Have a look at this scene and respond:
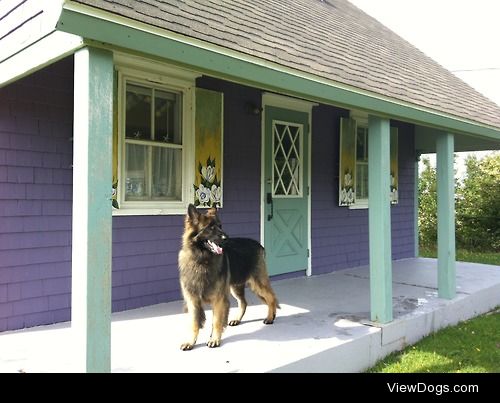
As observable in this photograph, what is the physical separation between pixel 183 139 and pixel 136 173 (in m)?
0.70

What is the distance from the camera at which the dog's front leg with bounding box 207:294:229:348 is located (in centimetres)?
374

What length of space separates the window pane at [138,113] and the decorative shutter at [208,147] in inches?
23.2

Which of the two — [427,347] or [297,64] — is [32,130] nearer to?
[297,64]

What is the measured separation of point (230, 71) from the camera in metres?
3.29

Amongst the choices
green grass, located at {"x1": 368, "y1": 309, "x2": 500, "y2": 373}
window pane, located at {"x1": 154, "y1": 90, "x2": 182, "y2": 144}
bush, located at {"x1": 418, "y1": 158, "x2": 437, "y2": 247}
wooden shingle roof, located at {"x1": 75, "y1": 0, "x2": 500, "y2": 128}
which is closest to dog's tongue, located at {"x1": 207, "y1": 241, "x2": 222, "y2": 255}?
wooden shingle roof, located at {"x1": 75, "y1": 0, "x2": 500, "y2": 128}

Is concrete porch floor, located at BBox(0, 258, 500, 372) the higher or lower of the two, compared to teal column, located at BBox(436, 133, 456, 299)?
lower

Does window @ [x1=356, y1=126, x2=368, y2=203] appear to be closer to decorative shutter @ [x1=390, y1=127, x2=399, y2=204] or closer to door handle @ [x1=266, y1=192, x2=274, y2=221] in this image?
decorative shutter @ [x1=390, y1=127, x2=399, y2=204]

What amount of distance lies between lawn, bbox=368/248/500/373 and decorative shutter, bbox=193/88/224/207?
Answer: 260 centimetres

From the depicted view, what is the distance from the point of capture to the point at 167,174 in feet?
17.1

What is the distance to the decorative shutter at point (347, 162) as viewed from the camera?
24.3 ft

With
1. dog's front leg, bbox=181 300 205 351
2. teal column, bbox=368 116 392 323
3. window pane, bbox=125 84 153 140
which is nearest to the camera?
dog's front leg, bbox=181 300 205 351
